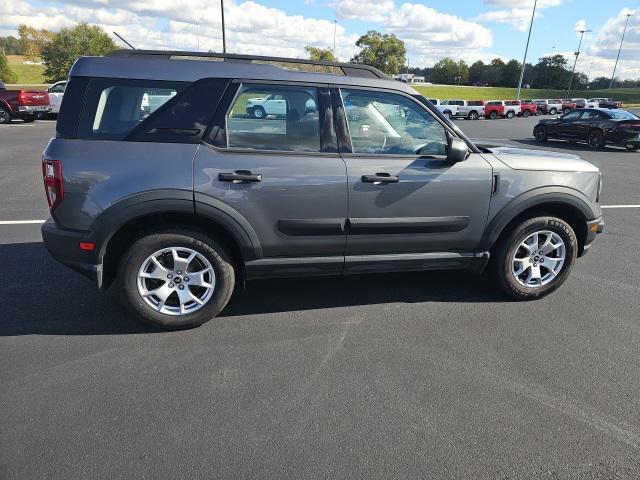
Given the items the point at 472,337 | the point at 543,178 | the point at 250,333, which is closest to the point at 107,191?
the point at 250,333

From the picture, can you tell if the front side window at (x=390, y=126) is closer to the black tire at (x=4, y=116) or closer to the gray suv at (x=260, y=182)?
the gray suv at (x=260, y=182)

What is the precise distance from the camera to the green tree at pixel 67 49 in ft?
182

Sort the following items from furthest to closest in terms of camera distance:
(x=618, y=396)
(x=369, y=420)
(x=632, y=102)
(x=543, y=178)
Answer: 1. (x=632, y=102)
2. (x=543, y=178)
3. (x=618, y=396)
4. (x=369, y=420)

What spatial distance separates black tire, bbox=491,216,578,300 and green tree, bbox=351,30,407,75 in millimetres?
76708

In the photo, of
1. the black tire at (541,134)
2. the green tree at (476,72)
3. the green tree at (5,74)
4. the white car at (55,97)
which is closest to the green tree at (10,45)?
the green tree at (5,74)

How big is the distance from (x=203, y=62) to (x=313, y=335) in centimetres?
209

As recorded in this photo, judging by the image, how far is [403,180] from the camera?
11.9ft

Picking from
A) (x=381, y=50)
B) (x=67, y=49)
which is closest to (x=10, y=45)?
(x=67, y=49)

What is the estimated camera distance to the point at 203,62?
11.3 feet

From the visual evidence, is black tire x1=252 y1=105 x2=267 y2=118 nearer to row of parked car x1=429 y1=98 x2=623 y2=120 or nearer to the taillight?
the taillight

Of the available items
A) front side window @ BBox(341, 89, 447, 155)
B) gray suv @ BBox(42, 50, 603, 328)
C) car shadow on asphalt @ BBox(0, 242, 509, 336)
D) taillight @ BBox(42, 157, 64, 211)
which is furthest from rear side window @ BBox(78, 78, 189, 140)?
car shadow on asphalt @ BBox(0, 242, 509, 336)

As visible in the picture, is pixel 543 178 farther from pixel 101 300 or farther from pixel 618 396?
pixel 101 300

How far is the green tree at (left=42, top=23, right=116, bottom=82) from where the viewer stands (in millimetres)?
55438

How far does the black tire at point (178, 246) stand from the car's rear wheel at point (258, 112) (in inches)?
37.2
